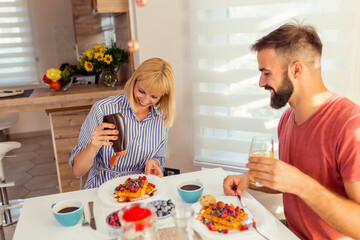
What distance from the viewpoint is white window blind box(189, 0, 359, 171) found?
2061 mm

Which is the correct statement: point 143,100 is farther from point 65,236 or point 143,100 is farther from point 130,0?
point 130,0

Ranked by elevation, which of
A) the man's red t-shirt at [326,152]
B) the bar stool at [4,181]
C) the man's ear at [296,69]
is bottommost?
the bar stool at [4,181]

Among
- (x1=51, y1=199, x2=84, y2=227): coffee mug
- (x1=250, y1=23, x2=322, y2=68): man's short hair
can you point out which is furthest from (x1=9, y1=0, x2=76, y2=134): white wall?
(x1=250, y1=23, x2=322, y2=68): man's short hair

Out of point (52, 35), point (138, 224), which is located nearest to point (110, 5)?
point (138, 224)

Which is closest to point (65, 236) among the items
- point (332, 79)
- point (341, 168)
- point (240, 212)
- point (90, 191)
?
point (90, 191)

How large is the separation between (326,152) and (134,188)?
764 millimetres

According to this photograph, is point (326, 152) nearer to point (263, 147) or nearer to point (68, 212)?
point (263, 147)

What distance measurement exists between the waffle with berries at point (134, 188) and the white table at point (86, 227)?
8cm

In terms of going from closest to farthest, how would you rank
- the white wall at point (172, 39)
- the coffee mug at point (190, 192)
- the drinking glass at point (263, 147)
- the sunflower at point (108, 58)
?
the drinking glass at point (263, 147) < the coffee mug at point (190, 192) < the white wall at point (172, 39) < the sunflower at point (108, 58)

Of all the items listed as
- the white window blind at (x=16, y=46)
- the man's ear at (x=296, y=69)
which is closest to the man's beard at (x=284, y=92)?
the man's ear at (x=296, y=69)

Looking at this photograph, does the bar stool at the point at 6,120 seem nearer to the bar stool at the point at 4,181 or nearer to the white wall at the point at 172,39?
the bar stool at the point at 4,181

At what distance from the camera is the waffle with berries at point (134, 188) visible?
1.32m

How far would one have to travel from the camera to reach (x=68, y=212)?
117cm

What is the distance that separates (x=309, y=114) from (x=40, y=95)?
238 centimetres
